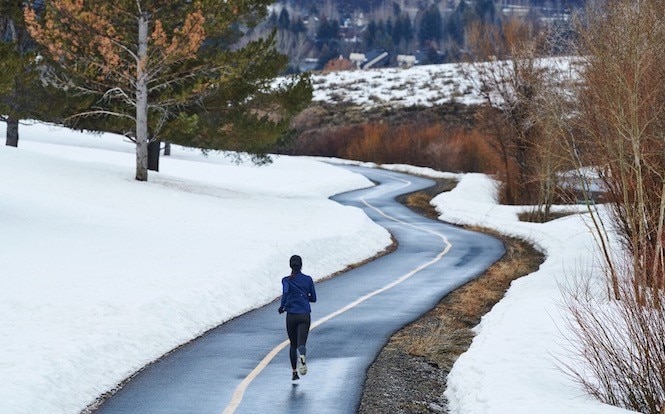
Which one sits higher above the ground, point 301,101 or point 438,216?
point 301,101

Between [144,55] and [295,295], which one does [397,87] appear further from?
[295,295]

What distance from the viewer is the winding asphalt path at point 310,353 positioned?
12.5 m

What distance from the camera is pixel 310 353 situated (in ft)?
52.1

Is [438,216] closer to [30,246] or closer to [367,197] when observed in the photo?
[367,197]

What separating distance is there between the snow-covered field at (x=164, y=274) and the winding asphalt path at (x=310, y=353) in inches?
26.7

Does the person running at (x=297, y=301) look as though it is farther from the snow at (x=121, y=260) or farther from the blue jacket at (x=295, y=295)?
the snow at (x=121, y=260)

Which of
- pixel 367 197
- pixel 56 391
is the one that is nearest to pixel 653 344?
pixel 56 391

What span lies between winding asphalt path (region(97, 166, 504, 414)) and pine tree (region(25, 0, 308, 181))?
36.2 ft

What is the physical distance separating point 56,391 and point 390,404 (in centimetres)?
440

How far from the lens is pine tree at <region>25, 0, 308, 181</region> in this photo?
34219mm

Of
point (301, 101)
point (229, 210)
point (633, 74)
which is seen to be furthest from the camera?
point (301, 101)

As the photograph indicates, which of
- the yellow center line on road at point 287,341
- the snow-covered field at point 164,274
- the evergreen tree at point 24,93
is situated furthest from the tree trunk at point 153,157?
the yellow center line on road at point 287,341

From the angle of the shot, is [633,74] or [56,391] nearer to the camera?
[56,391]

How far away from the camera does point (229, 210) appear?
114 ft
